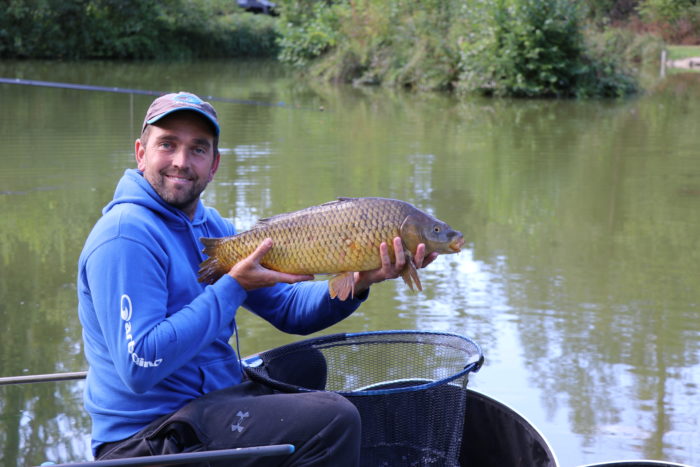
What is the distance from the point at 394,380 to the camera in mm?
2723

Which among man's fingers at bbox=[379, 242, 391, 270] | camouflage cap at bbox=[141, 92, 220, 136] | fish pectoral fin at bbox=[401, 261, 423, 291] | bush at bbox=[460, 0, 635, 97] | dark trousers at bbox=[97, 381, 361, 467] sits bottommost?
dark trousers at bbox=[97, 381, 361, 467]

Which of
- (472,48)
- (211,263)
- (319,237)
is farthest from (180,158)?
(472,48)

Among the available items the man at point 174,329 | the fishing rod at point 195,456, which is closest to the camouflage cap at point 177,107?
the man at point 174,329

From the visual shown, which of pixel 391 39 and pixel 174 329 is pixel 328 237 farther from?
pixel 391 39

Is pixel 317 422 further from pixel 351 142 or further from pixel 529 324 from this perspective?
Result: pixel 351 142

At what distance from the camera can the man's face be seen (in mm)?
2137

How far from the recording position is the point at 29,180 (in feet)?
26.3

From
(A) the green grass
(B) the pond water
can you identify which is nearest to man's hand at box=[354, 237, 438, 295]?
(B) the pond water

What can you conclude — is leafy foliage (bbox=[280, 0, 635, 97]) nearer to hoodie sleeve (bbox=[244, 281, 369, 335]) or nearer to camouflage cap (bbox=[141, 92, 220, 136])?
hoodie sleeve (bbox=[244, 281, 369, 335])

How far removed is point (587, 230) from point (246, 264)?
4.79m

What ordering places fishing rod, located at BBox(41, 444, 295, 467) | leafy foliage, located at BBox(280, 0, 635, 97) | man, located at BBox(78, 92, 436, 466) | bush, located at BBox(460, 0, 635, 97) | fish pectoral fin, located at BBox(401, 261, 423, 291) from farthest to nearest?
leafy foliage, located at BBox(280, 0, 635, 97), bush, located at BBox(460, 0, 635, 97), fish pectoral fin, located at BBox(401, 261, 423, 291), man, located at BBox(78, 92, 436, 466), fishing rod, located at BBox(41, 444, 295, 467)

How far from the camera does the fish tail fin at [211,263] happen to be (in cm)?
210

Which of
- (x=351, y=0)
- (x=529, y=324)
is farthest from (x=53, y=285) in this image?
(x=351, y=0)

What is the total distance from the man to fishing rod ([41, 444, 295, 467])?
0.32 feet
